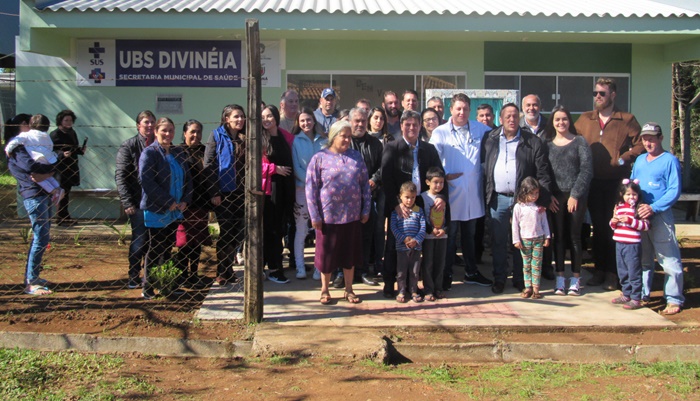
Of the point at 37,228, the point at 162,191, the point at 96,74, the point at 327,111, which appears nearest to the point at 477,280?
the point at 327,111

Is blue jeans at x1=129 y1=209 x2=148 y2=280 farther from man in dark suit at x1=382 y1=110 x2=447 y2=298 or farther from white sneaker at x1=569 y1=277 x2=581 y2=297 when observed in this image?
white sneaker at x1=569 y1=277 x2=581 y2=297

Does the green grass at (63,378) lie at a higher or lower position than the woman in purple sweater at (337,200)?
lower

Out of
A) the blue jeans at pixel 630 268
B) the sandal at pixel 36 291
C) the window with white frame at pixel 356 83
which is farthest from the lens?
the window with white frame at pixel 356 83

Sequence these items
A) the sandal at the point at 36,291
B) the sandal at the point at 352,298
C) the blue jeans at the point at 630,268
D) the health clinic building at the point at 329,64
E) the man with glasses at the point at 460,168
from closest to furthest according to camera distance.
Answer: the blue jeans at the point at 630,268 < the sandal at the point at 352,298 < the sandal at the point at 36,291 < the man with glasses at the point at 460,168 < the health clinic building at the point at 329,64

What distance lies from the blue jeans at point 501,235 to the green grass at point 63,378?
3502mm

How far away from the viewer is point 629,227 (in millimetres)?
6031

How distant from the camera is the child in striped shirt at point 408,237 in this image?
6.08 metres

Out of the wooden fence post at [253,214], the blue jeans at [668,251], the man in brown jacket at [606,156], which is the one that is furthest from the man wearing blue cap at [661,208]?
the wooden fence post at [253,214]

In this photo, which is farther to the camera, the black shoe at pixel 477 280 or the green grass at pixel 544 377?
the black shoe at pixel 477 280

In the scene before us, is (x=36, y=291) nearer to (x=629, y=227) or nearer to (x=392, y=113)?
(x=392, y=113)

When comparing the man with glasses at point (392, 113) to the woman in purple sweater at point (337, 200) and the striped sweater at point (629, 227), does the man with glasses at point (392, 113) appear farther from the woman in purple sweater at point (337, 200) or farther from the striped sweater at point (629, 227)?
the striped sweater at point (629, 227)

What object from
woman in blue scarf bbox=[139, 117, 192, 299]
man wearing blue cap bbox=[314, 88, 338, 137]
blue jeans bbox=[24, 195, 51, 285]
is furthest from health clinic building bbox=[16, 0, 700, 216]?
woman in blue scarf bbox=[139, 117, 192, 299]

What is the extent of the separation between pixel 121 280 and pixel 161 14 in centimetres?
460

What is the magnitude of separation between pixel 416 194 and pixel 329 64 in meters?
5.37
